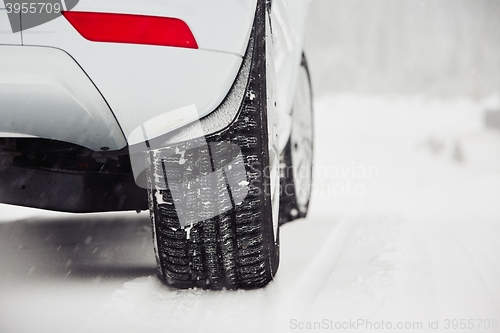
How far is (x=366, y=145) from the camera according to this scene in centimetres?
1083

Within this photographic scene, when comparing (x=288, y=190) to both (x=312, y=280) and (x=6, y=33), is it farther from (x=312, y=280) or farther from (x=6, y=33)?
(x=6, y=33)

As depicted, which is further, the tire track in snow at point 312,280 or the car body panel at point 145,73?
the tire track in snow at point 312,280

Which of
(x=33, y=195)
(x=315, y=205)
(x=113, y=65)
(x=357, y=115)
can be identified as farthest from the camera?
(x=357, y=115)

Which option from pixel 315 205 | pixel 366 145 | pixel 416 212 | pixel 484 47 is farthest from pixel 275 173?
pixel 484 47

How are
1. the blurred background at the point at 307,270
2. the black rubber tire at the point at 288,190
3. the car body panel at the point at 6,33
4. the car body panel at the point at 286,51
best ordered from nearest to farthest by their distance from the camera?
the car body panel at the point at 6,33, the blurred background at the point at 307,270, the car body panel at the point at 286,51, the black rubber tire at the point at 288,190

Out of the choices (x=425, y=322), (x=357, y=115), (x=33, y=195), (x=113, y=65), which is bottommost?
(x=357, y=115)

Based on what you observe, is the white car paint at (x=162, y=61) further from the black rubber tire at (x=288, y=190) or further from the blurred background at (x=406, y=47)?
the blurred background at (x=406, y=47)

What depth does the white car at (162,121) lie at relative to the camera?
103 centimetres

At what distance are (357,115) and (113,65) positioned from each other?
19342mm

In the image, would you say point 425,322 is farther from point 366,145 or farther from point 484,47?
point 484,47

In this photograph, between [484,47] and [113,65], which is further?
[484,47]

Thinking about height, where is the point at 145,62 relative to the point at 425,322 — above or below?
above

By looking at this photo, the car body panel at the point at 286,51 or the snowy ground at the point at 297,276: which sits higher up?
the car body panel at the point at 286,51

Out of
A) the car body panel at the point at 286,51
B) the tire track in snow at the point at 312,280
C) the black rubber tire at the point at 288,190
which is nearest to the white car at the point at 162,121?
the tire track in snow at the point at 312,280
